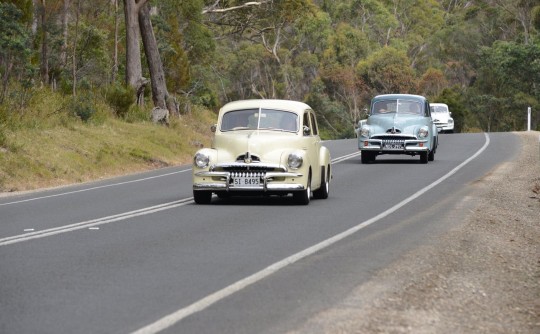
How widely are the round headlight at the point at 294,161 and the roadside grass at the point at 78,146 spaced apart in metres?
8.11

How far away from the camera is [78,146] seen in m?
30.5

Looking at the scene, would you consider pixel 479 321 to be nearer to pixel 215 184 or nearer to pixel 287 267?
pixel 287 267

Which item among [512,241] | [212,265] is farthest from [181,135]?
[212,265]

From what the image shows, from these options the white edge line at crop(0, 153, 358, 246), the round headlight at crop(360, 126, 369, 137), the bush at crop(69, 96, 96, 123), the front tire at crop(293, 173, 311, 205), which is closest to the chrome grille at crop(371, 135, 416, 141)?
the round headlight at crop(360, 126, 369, 137)

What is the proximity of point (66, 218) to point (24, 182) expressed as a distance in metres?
9.15

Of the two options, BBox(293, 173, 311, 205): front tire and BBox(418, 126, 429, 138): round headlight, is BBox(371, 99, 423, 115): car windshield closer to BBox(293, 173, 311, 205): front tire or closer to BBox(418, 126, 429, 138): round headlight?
BBox(418, 126, 429, 138): round headlight

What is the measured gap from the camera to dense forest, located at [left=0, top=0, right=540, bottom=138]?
178 feet

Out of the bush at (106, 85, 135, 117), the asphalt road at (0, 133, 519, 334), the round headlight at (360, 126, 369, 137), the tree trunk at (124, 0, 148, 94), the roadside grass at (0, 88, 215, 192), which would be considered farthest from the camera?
the tree trunk at (124, 0, 148, 94)

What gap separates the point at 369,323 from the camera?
27.6ft

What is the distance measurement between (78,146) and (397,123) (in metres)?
8.38

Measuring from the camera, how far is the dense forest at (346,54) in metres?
54.2

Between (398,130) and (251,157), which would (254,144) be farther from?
(398,130)

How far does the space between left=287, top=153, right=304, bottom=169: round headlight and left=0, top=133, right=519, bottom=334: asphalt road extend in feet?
2.26

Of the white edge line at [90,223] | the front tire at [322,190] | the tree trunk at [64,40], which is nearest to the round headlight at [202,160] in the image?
the white edge line at [90,223]
